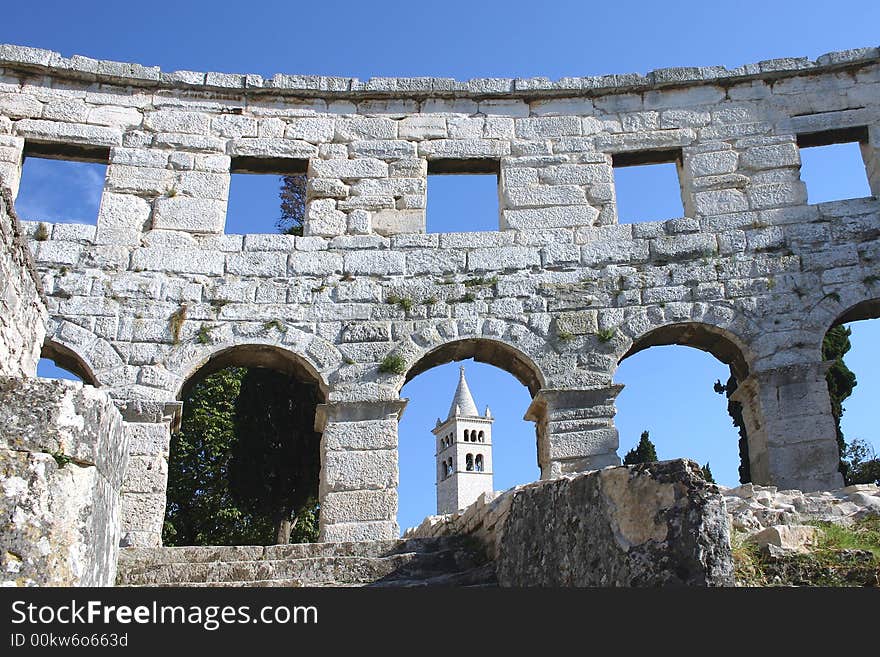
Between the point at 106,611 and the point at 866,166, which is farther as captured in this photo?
the point at 866,166

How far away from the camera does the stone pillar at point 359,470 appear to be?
31.2 feet

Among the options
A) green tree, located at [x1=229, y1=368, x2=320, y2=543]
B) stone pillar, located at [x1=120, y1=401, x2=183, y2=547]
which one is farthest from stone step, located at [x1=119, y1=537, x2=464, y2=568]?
green tree, located at [x1=229, y1=368, x2=320, y2=543]

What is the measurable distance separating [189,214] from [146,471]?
342cm

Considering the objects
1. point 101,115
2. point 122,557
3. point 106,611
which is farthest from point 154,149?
point 106,611

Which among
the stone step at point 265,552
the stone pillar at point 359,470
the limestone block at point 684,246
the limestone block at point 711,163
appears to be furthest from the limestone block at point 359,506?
the limestone block at point 711,163

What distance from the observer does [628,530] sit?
416 cm

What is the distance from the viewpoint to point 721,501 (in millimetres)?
3947

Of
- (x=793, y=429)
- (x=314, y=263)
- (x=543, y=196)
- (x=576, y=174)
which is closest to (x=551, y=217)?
(x=543, y=196)

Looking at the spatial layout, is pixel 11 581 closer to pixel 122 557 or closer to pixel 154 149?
pixel 122 557

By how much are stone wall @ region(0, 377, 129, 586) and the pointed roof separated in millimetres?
53122

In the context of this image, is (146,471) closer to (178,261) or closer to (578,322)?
(178,261)

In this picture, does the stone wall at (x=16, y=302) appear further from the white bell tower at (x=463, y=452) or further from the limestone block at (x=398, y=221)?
the white bell tower at (x=463, y=452)

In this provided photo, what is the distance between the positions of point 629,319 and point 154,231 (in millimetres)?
5915

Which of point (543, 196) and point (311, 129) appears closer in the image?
point (543, 196)
